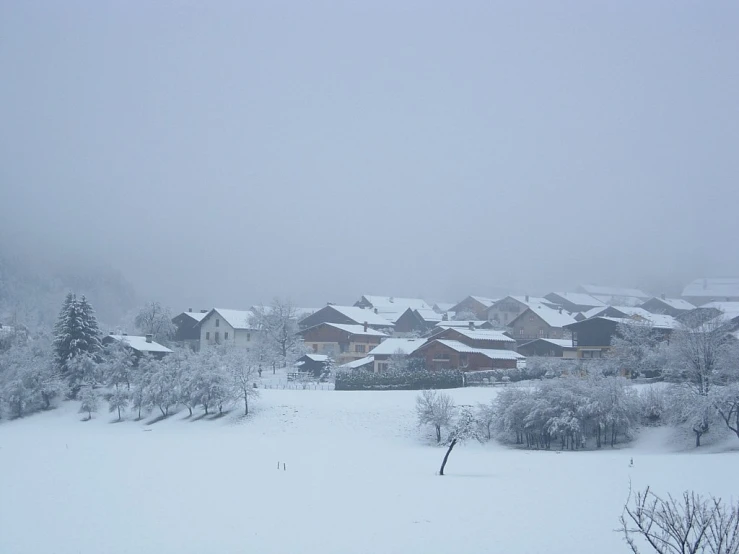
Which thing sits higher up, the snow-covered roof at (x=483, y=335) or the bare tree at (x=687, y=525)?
the snow-covered roof at (x=483, y=335)

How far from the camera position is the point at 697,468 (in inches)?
1341

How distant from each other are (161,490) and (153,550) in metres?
10.4

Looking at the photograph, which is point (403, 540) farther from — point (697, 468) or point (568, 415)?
point (568, 415)

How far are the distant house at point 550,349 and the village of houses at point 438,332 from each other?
0.41ft

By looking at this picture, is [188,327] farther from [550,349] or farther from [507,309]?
[507,309]

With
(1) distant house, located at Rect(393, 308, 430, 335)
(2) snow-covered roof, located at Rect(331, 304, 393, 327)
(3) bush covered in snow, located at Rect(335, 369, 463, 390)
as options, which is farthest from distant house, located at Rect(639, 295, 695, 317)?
(3) bush covered in snow, located at Rect(335, 369, 463, 390)

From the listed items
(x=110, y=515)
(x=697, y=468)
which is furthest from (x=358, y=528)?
(x=697, y=468)

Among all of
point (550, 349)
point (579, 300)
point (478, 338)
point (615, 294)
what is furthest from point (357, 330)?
point (615, 294)

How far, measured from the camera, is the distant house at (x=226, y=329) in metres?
97.0

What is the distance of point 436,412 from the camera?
161 ft

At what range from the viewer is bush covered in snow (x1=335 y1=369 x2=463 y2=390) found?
6338 centimetres

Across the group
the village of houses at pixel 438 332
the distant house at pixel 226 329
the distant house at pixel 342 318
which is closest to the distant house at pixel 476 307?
the village of houses at pixel 438 332

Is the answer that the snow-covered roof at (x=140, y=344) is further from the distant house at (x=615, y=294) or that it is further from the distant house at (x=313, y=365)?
the distant house at (x=615, y=294)

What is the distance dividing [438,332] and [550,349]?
1423 cm
